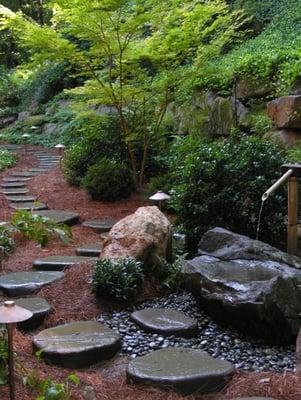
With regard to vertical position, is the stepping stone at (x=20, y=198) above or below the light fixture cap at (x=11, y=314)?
below

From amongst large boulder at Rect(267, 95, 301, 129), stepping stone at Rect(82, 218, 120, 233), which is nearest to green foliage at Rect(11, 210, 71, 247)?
stepping stone at Rect(82, 218, 120, 233)

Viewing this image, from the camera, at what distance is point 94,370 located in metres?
3.09

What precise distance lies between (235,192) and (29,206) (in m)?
3.36

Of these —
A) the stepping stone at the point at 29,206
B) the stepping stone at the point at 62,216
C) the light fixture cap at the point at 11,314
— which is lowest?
the stepping stone at the point at 62,216

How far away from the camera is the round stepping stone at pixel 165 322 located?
11.5ft

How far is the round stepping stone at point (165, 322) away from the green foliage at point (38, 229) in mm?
1915

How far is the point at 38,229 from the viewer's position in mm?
5559

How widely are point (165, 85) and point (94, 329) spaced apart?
15.9 feet

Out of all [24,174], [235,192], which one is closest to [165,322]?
[235,192]

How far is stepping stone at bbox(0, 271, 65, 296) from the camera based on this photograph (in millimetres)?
4098

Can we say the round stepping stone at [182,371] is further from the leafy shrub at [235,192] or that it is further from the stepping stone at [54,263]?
the leafy shrub at [235,192]

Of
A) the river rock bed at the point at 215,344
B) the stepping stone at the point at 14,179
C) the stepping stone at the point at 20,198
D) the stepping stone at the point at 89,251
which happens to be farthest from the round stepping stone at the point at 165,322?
the stepping stone at the point at 14,179

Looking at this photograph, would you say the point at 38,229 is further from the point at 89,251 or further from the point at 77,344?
the point at 77,344

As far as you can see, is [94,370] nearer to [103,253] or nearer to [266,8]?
[103,253]
